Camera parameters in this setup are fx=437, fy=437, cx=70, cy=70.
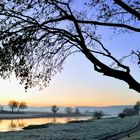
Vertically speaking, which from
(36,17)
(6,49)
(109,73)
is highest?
(36,17)

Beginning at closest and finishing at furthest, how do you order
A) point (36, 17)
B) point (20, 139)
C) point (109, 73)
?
point (109, 73) < point (36, 17) < point (20, 139)

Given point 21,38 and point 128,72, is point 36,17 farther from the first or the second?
point 128,72

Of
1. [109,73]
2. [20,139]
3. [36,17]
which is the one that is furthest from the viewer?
[20,139]

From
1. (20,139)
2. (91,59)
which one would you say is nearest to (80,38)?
(91,59)

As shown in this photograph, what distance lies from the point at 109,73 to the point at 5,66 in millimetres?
3268

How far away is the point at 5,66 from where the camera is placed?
1369 cm

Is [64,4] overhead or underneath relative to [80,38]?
overhead

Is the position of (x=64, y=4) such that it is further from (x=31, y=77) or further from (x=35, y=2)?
(x=31, y=77)

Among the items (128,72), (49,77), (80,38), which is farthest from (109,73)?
(49,77)

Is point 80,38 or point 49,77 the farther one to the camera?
point 49,77

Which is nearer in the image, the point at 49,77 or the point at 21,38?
the point at 21,38

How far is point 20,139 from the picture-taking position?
3653 cm

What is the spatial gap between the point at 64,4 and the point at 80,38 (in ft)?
4.45

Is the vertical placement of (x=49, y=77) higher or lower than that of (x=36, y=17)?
lower
